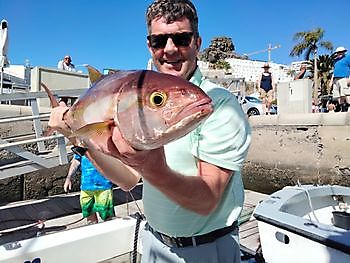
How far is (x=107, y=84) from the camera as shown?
1.04m

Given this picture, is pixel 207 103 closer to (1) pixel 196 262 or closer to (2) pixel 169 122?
(2) pixel 169 122

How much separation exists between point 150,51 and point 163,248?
884 mm

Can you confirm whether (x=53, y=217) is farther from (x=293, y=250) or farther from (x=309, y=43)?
(x=309, y=43)

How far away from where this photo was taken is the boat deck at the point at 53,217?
469cm

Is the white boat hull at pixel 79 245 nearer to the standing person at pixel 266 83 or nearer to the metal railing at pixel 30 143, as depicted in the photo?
the metal railing at pixel 30 143

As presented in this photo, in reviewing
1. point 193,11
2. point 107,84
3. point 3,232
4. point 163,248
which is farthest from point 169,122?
point 3,232

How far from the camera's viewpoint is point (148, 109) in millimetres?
884

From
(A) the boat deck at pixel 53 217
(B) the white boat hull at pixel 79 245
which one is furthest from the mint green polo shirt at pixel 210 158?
(A) the boat deck at pixel 53 217

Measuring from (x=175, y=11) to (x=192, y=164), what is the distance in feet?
2.03

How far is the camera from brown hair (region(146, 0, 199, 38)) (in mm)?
1328

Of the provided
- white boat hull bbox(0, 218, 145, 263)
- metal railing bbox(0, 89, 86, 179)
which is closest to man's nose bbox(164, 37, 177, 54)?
white boat hull bbox(0, 218, 145, 263)

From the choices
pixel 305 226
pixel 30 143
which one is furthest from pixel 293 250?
pixel 30 143

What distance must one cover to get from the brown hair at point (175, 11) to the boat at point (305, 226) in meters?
2.28

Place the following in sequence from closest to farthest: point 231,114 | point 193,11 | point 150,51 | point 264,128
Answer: point 231,114, point 193,11, point 150,51, point 264,128
